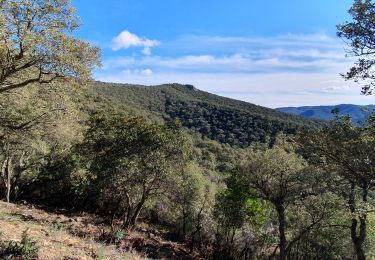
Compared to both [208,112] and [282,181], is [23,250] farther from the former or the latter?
[208,112]

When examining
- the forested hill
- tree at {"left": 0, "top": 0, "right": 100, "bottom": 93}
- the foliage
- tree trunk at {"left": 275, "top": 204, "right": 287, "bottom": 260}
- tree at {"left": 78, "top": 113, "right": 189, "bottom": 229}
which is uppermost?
the forested hill

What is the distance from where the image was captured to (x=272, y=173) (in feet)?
78.0

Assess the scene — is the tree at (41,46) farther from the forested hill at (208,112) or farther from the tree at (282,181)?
the forested hill at (208,112)

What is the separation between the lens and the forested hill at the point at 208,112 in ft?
421

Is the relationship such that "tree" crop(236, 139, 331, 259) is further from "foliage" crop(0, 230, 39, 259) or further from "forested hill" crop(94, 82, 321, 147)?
"forested hill" crop(94, 82, 321, 147)

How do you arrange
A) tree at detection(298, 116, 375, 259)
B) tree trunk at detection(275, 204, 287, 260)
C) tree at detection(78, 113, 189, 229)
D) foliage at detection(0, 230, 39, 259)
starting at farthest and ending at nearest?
tree trunk at detection(275, 204, 287, 260) → tree at detection(78, 113, 189, 229) → tree at detection(298, 116, 375, 259) → foliage at detection(0, 230, 39, 259)

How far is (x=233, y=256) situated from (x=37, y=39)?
2518 cm

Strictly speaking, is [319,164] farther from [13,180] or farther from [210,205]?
[13,180]

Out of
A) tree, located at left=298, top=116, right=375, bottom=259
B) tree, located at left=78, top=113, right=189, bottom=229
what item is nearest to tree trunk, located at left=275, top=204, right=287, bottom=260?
tree, located at left=78, top=113, right=189, bottom=229

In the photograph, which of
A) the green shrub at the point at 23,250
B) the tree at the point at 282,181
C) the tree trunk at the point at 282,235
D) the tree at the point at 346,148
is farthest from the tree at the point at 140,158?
the green shrub at the point at 23,250

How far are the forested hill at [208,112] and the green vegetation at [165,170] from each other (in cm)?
8442

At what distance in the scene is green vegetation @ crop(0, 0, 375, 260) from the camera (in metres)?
12.8

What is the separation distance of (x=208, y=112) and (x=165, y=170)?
143 metres

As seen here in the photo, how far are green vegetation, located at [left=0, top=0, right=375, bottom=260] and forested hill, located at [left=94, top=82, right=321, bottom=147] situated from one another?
277 feet
